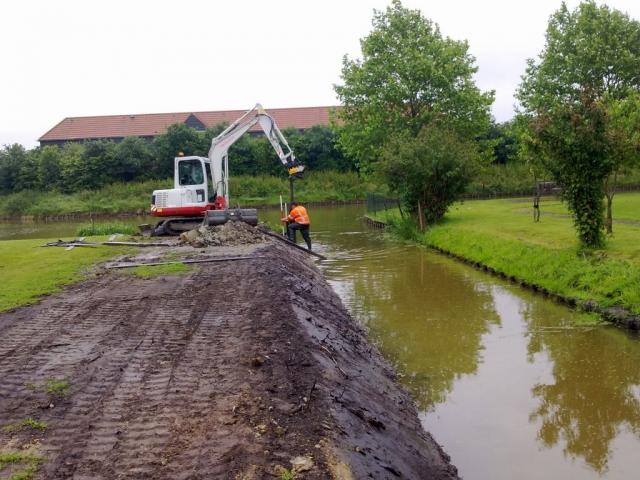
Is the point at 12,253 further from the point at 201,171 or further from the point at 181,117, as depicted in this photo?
the point at 181,117

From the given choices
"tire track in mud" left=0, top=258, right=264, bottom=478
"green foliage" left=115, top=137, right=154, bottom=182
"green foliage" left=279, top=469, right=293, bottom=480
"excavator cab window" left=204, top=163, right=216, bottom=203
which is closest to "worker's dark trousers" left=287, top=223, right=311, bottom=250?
"excavator cab window" left=204, top=163, right=216, bottom=203

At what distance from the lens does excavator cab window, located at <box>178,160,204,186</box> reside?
72.7 feet

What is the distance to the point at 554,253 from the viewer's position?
14.2 m

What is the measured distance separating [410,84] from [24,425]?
98.4 feet

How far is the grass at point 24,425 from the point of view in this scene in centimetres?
493

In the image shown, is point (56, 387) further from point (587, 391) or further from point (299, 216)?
point (299, 216)

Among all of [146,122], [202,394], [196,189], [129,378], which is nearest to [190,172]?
[196,189]

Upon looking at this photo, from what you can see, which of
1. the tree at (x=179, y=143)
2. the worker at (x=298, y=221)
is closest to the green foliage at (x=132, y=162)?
the tree at (x=179, y=143)

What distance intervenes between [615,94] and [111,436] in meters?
30.8

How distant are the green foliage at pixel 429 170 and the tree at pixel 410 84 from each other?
6.46 meters

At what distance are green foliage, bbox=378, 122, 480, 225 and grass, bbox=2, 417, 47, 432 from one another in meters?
20.1

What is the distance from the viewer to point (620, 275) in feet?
37.0

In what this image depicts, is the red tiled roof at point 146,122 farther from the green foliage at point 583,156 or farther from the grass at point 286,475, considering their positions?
the grass at point 286,475

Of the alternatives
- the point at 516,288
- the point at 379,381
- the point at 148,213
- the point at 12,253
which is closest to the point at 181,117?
the point at 148,213
